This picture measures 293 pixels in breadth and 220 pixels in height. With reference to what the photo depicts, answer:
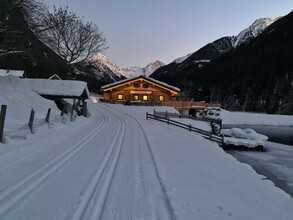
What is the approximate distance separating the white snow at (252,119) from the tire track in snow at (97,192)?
61833 millimetres

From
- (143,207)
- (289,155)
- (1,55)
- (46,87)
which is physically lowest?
(289,155)

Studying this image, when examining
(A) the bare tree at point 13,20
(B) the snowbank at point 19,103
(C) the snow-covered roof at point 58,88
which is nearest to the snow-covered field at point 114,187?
(B) the snowbank at point 19,103

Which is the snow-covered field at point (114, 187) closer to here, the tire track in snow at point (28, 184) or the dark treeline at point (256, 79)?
the tire track in snow at point (28, 184)

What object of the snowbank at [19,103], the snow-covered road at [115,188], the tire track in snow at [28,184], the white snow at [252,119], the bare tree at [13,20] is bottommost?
the white snow at [252,119]

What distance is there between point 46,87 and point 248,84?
403 feet

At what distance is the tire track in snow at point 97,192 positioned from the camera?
21.3ft

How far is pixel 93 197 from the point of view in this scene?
24.7 ft

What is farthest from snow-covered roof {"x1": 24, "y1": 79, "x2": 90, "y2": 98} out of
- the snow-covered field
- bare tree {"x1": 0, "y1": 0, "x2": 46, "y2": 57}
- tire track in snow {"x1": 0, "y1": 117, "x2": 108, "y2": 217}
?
tire track in snow {"x1": 0, "y1": 117, "x2": 108, "y2": 217}

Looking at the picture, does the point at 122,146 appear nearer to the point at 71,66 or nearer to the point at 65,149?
the point at 65,149

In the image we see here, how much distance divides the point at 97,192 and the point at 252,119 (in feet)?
236

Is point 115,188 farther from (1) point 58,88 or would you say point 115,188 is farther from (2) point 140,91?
(2) point 140,91

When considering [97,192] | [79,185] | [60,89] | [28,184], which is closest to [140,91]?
[60,89]

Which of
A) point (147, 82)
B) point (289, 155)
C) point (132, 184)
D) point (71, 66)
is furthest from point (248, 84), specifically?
point (132, 184)

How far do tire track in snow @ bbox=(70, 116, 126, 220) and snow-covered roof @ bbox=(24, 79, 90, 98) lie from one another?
22564 millimetres
